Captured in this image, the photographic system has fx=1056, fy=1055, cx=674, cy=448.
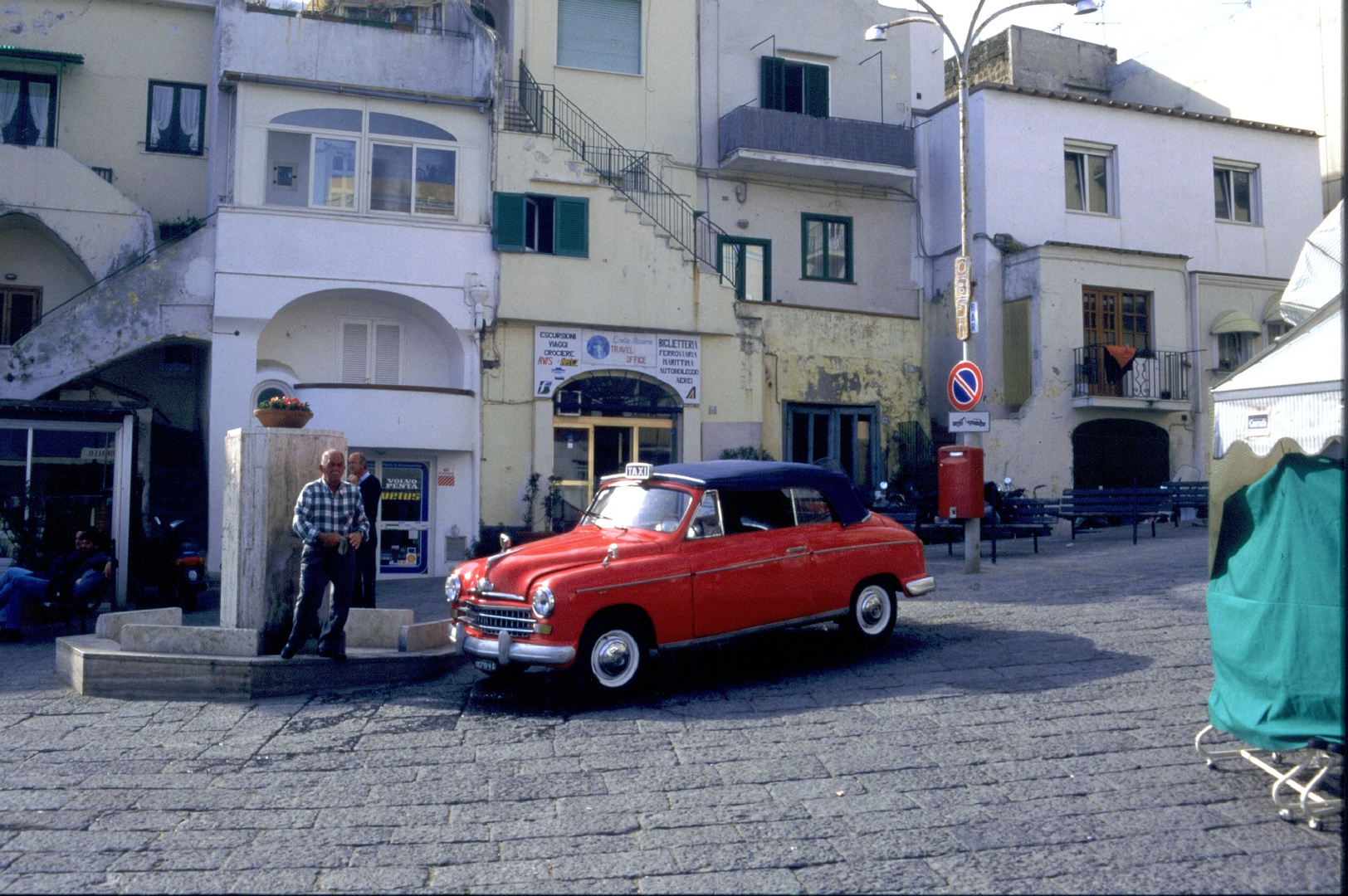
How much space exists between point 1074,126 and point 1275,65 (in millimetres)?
8330

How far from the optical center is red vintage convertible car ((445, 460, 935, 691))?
316 inches

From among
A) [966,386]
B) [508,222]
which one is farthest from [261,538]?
[508,222]

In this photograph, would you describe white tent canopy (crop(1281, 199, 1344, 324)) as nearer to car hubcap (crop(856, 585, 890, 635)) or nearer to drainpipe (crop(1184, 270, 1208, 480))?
car hubcap (crop(856, 585, 890, 635))

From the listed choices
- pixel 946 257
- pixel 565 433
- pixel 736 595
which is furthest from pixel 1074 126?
pixel 736 595

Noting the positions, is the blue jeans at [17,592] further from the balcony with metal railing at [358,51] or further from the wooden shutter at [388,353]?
the balcony with metal railing at [358,51]

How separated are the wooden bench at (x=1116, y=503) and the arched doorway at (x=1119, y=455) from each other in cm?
469

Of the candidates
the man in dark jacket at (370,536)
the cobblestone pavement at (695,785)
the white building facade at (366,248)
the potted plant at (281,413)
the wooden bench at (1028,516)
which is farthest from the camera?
the white building facade at (366,248)

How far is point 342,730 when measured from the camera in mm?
7500

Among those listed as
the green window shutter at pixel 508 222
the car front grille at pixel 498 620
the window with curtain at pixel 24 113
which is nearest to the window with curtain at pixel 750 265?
the green window shutter at pixel 508 222

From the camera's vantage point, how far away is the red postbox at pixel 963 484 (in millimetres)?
14469

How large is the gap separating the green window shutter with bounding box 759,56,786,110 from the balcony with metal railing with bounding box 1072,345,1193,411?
865 centimetres

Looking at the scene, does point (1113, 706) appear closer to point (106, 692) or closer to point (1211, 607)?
point (1211, 607)

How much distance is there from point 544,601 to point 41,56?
17.1 meters

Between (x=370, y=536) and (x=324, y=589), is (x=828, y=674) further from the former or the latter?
(x=370, y=536)
